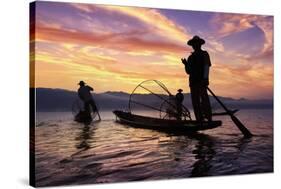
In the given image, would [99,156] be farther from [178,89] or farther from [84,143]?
[178,89]

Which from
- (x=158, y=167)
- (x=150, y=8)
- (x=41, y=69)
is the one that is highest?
(x=150, y=8)

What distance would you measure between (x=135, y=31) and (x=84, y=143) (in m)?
1.61

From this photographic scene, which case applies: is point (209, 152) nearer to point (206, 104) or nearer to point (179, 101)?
point (206, 104)

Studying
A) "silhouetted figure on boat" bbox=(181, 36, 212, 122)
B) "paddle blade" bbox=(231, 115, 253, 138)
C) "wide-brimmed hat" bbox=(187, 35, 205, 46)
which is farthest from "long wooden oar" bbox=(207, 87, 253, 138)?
"wide-brimmed hat" bbox=(187, 35, 205, 46)

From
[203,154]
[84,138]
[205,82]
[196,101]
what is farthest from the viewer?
[205,82]

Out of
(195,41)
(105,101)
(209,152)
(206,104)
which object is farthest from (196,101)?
(105,101)

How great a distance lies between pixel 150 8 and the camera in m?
8.87

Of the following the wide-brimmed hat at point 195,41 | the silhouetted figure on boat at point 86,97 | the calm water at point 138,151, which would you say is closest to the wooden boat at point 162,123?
the calm water at point 138,151

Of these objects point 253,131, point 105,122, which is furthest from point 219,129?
point 105,122

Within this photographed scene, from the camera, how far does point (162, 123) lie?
9039 millimetres

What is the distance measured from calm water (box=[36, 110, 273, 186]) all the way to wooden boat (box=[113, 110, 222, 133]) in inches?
3.0

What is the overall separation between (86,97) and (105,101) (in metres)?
0.26

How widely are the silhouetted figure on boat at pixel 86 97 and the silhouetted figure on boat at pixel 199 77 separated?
1.41 metres

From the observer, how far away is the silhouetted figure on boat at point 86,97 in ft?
27.6
